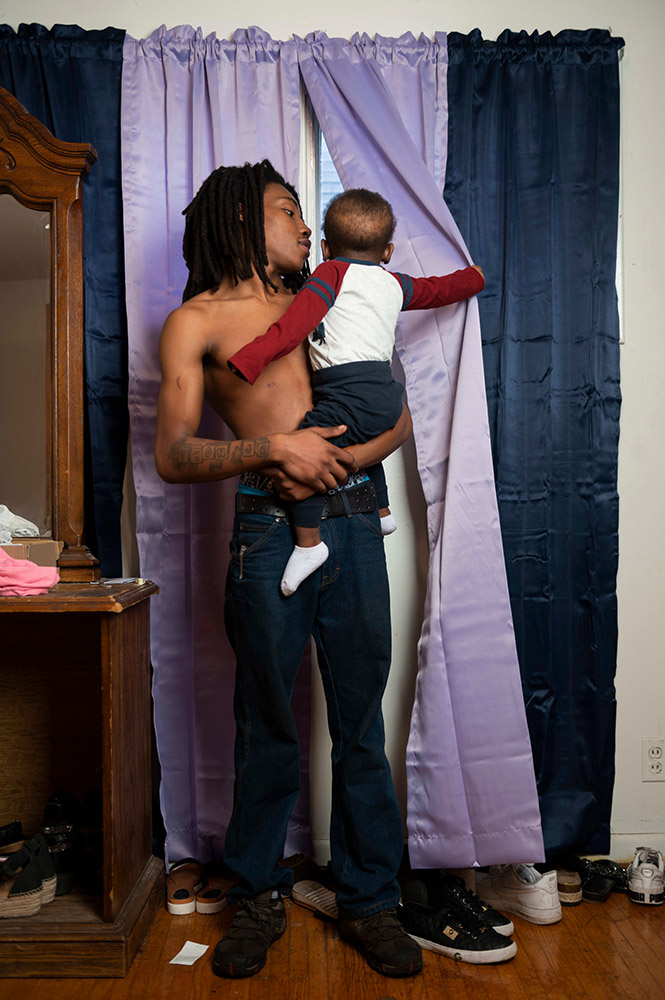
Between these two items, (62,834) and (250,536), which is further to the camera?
(62,834)

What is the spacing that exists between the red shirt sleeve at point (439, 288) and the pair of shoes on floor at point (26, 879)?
147 cm

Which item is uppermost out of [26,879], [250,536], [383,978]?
[250,536]

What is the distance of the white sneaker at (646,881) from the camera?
200 cm

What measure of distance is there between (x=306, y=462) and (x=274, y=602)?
305 mm

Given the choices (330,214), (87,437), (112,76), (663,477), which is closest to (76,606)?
(87,437)

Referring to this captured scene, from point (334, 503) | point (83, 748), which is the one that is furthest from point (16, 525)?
point (334, 503)

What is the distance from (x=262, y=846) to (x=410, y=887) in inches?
16.3

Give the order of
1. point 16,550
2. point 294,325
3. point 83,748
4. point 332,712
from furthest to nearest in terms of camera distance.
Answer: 1. point 83,748
2. point 16,550
3. point 332,712
4. point 294,325

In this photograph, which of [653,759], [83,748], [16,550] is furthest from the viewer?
[653,759]

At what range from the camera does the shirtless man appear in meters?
1.70

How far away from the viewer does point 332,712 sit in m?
1.82

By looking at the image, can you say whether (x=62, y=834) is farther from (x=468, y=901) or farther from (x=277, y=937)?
(x=468, y=901)

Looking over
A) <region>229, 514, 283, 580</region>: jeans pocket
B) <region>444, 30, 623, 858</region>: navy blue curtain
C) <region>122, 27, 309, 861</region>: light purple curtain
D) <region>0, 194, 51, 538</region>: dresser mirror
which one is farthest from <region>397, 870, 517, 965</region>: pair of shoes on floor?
<region>0, 194, 51, 538</region>: dresser mirror

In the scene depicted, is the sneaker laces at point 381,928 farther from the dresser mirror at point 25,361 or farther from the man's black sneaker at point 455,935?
the dresser mirror at point 25,361
